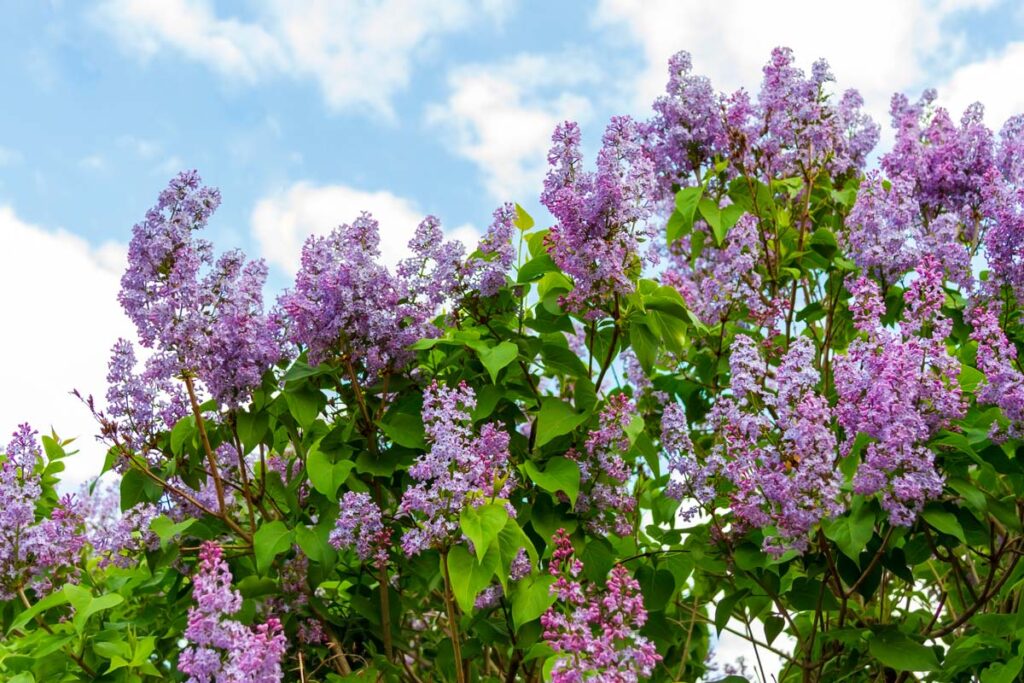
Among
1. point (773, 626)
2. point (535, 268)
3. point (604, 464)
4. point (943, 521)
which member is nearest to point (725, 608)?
point (773, 626)

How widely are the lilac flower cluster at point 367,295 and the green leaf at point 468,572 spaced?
29.2 inches

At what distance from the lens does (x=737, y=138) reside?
166 inches

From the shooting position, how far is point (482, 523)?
2674 millimetres

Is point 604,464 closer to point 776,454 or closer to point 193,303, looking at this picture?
point 776,454

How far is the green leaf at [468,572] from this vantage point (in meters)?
2.71

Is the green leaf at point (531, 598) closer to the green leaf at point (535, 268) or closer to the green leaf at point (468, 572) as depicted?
the green leaf at point (468, 572)

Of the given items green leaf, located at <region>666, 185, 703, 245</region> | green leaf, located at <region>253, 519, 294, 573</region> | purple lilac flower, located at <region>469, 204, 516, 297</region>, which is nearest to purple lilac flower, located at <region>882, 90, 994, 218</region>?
green leaf, located at <region>666, 185, 703, 245</region>

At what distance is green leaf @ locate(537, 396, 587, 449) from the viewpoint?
3107mm

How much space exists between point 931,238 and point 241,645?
2954mm

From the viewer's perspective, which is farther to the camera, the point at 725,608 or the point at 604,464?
the point at 725,608

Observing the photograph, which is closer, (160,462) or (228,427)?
(228,427)

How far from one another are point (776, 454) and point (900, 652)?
88cm

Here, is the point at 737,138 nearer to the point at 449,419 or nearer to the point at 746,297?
the point at 746,297

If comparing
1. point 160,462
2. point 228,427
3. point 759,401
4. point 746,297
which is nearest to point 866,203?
point 746,297
